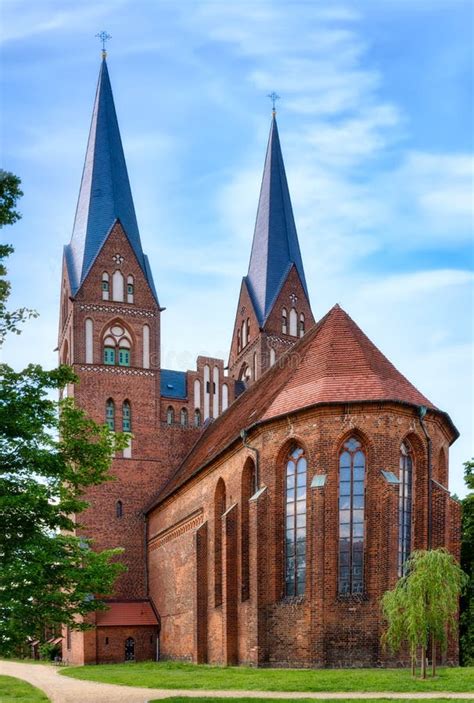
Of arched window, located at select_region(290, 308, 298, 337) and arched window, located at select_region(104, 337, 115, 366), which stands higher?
arched window, located at select_region(290, 308, 298, 337)

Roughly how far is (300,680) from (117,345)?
25480 millimetres

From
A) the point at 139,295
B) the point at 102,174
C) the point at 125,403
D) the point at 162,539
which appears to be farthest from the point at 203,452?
the point at 102,174

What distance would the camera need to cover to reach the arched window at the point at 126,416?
43.8 m

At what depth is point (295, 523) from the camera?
2659 centimetres

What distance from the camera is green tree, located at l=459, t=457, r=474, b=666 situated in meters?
29.2

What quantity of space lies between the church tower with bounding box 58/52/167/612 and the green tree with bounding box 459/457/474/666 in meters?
15.4

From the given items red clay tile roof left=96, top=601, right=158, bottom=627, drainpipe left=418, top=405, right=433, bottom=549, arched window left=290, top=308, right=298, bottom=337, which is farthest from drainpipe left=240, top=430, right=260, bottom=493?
arched window left=290, top=308, right=298, bottom=337

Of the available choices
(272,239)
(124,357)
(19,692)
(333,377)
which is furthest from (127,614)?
(272,239)

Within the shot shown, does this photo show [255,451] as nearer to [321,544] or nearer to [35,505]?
[321,544]

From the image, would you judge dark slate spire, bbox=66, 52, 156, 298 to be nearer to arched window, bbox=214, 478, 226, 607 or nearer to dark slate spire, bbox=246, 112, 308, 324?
dark slate spire, bbox=246, 112, 308, 324

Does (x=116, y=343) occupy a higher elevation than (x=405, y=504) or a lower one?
higher

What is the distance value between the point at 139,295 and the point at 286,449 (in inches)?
775

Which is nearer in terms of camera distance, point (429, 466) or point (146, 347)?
point (429, 466)

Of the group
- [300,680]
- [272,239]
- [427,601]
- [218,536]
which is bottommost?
[300,680]
